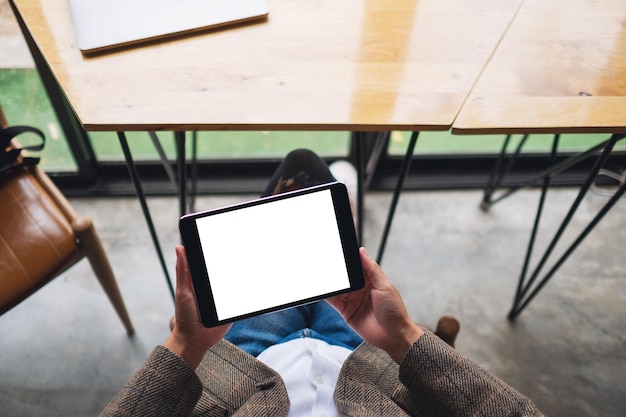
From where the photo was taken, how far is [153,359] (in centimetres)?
71

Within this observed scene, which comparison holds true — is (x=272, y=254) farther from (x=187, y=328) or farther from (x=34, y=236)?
(x=34, y=236)

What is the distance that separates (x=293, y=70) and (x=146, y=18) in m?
0.31

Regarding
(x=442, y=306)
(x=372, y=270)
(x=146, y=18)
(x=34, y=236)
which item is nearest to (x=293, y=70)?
(x=146, y=18)

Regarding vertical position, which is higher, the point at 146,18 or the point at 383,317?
the point at 146,18

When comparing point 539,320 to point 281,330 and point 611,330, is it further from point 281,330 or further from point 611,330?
point 281,330

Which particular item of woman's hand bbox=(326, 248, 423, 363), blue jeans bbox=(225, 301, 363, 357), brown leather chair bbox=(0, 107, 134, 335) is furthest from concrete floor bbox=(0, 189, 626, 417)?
woman's hand bbox=(326, 248, 423, 363)

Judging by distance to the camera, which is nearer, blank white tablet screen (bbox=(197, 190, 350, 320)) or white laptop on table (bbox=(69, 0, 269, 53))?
blank white tablet screen (bbox=(197, 190, 350, 320))

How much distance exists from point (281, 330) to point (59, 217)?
564 millimetres

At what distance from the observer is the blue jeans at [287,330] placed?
91 cm

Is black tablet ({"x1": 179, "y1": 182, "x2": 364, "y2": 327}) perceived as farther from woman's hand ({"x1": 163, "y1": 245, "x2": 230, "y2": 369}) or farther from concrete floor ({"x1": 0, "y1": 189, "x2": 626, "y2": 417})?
concrete floor ({"x1": 0, "y1": 189, "x2": 626, "y2": 417})

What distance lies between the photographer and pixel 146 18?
3.19 feet

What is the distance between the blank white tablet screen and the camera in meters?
0.77

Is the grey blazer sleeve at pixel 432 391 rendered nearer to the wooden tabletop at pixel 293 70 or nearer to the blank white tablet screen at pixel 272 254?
the blank white tablet screen at pixel 272 254

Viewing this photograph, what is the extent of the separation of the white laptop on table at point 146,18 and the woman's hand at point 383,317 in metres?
0.56
